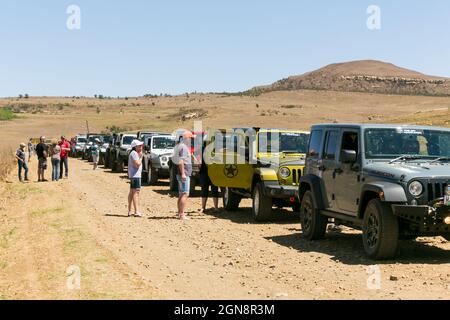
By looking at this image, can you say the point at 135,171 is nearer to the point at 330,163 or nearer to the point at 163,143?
the point at 330,163

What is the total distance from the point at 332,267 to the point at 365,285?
1.26 meters

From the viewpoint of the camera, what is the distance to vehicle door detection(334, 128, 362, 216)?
408 inches

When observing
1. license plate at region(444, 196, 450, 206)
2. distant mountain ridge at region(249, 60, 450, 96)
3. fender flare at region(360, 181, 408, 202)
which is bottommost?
license plate at region(444, 196, 450, 206)

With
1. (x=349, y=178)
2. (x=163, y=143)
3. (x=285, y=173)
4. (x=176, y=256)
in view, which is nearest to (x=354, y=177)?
(x=349, y=178)

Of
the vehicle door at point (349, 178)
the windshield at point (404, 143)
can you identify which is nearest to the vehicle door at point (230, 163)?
the vehicle door at point (349, 178)

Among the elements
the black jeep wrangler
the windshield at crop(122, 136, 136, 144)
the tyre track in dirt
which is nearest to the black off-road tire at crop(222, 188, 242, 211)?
the tyre track in dirt

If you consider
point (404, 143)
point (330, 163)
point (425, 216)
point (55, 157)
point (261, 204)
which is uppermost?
point (404, 143)

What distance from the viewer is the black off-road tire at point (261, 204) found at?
1420cm

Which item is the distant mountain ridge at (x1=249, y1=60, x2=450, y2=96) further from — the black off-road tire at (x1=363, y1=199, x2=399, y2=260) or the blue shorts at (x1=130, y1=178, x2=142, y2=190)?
the black off-road tire at (x1=363, y1=199, x2=399, y2=260)

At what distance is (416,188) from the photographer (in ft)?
30.3

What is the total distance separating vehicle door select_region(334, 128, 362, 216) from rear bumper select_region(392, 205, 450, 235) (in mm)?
1183

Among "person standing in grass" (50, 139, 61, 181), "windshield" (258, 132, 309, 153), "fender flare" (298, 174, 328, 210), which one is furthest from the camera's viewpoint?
"person standing in grass" (50, 139, 61, 181)

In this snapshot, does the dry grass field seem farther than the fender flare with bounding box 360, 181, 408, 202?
No

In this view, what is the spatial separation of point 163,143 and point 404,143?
50.4 ft
